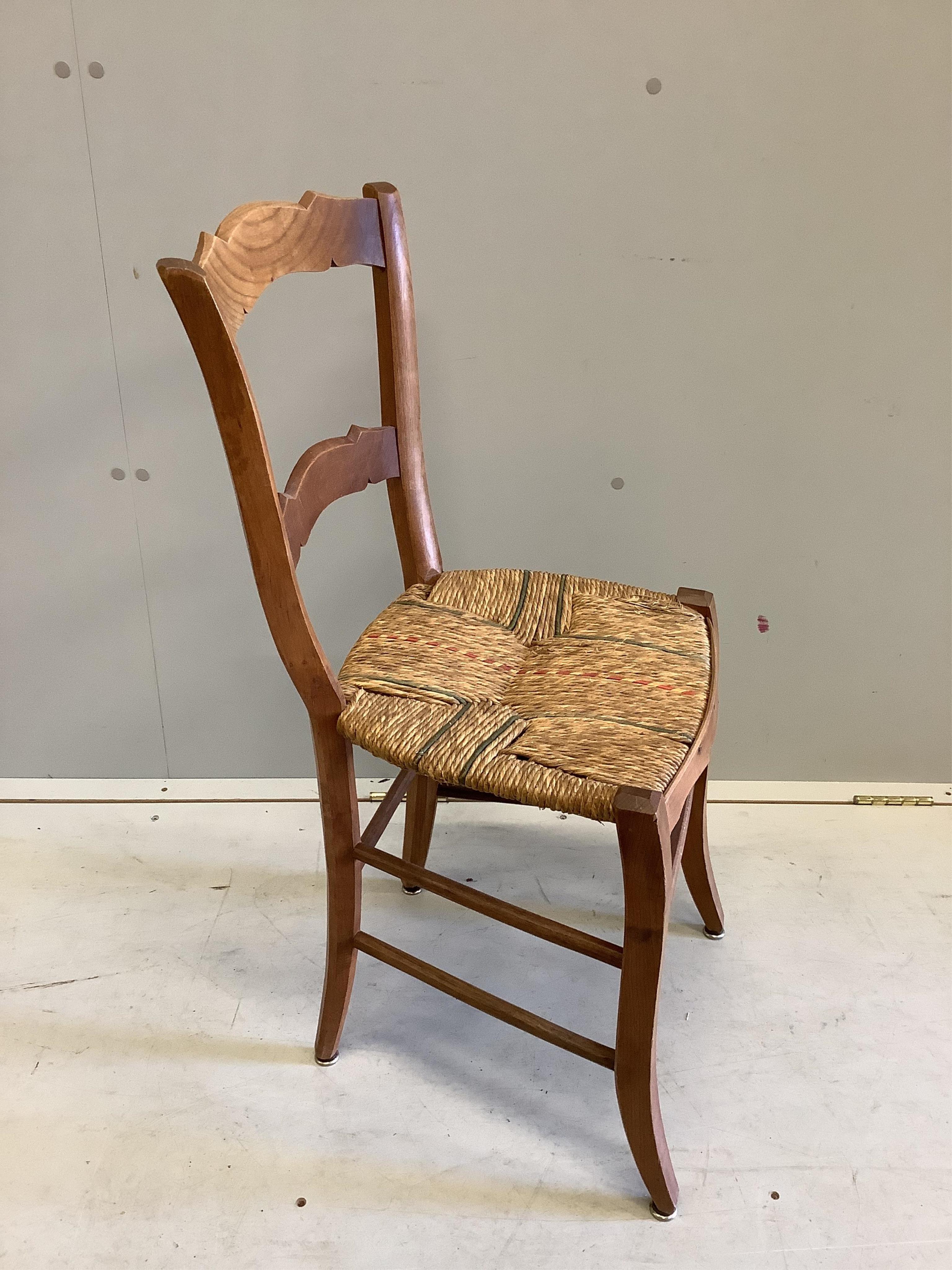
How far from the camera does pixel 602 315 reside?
1.44m

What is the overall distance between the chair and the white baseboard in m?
0.43

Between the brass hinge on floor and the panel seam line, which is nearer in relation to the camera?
the panel seam line

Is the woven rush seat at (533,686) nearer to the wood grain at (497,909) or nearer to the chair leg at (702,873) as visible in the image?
the wood grain at (497,909)

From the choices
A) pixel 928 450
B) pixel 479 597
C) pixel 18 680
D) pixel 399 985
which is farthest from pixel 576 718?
pixel 18 680

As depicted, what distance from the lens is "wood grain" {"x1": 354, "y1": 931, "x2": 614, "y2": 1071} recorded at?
39.8 inches

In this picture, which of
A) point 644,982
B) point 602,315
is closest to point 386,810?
point 644,982

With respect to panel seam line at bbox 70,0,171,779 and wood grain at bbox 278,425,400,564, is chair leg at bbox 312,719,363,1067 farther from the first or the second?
panel seam line at bbox 70,0,171,779

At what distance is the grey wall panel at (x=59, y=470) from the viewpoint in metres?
1.37

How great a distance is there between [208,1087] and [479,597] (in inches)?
27.3

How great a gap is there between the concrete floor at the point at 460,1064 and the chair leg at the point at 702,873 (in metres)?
0.03

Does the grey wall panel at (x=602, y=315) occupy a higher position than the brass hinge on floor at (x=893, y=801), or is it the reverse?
the grey wall panel at (x=602, y=315)

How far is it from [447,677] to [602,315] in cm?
66

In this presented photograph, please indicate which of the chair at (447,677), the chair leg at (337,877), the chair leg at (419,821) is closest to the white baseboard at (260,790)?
the chair leg at (419,821)

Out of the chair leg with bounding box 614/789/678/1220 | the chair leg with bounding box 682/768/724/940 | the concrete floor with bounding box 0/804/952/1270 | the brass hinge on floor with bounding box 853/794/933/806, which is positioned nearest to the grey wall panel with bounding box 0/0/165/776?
the concrete floor with bounding box 0/804/952/1270
